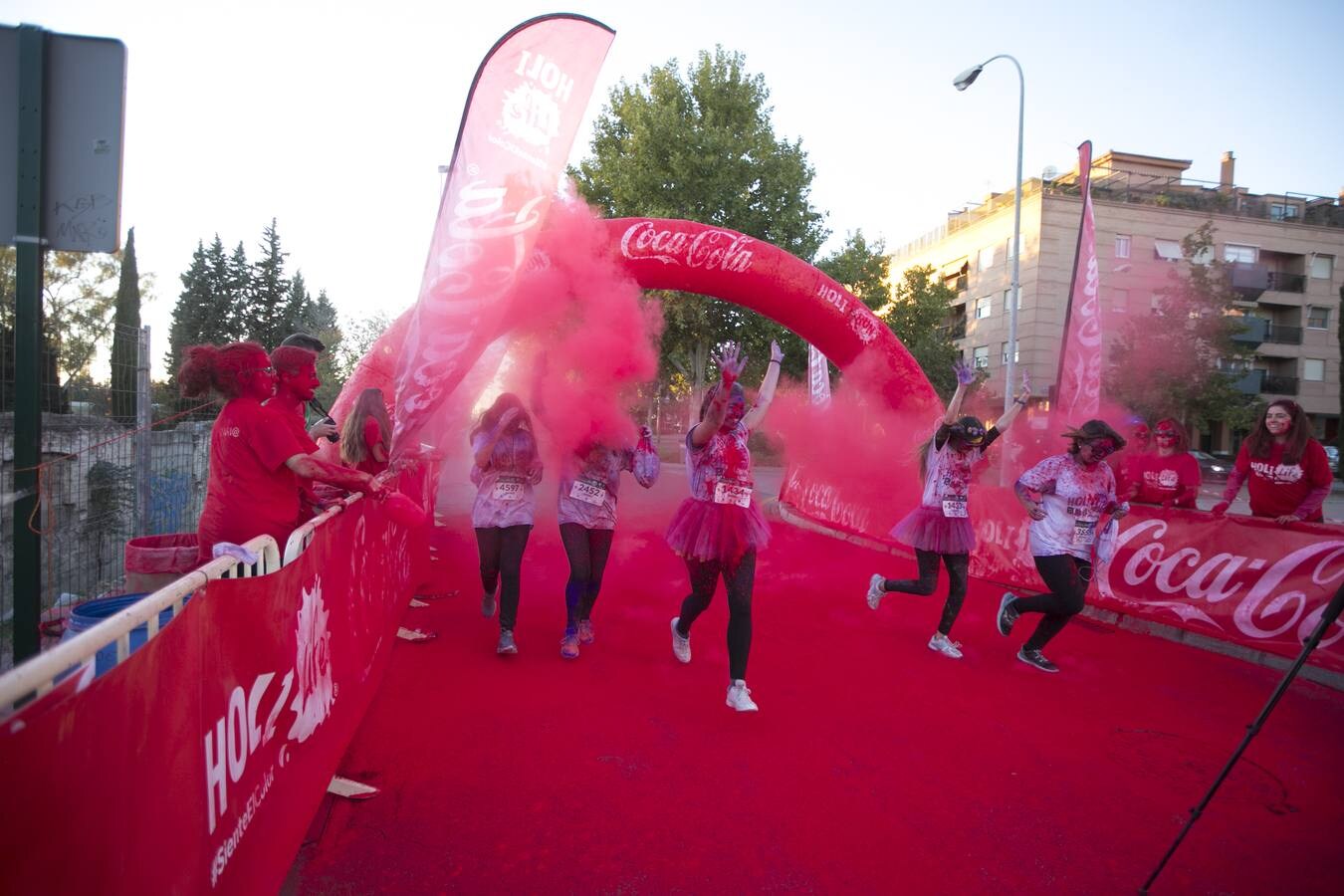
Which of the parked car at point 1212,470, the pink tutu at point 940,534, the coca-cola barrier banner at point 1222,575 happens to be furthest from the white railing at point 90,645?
the parked car at point 1212,470

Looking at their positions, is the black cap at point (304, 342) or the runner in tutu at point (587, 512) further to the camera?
the runner in tutu at point (587, 512)

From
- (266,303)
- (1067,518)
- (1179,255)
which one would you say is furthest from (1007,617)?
(266,303)

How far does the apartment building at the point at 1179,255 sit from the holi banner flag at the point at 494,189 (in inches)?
1157

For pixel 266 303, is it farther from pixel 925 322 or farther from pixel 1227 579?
pixel 1227 579

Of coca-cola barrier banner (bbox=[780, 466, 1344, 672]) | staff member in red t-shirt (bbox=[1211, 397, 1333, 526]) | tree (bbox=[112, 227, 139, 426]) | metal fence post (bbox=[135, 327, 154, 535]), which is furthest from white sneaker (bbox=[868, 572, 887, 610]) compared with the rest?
tree (bbox=[112, 227, 139, 426])

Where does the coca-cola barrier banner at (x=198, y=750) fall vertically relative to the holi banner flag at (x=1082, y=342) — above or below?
below

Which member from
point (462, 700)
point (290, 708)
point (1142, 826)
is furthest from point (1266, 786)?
point (290, 708)

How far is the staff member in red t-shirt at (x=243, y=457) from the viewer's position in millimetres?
3309

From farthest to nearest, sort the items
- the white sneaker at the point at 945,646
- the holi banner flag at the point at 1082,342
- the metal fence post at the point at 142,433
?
the holi banner flag at the point at 1082,342
the metal fence post at the point at 142,433
the white sneaker at the point at 945,646

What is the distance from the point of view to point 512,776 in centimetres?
334

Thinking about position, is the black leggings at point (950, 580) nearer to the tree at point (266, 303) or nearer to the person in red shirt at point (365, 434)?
the person in red shirt at point (365, 434)

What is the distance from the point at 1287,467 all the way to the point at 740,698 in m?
4.87

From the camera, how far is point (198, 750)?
5.89 ft

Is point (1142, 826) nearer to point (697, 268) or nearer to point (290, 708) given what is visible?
point (290, 708)
